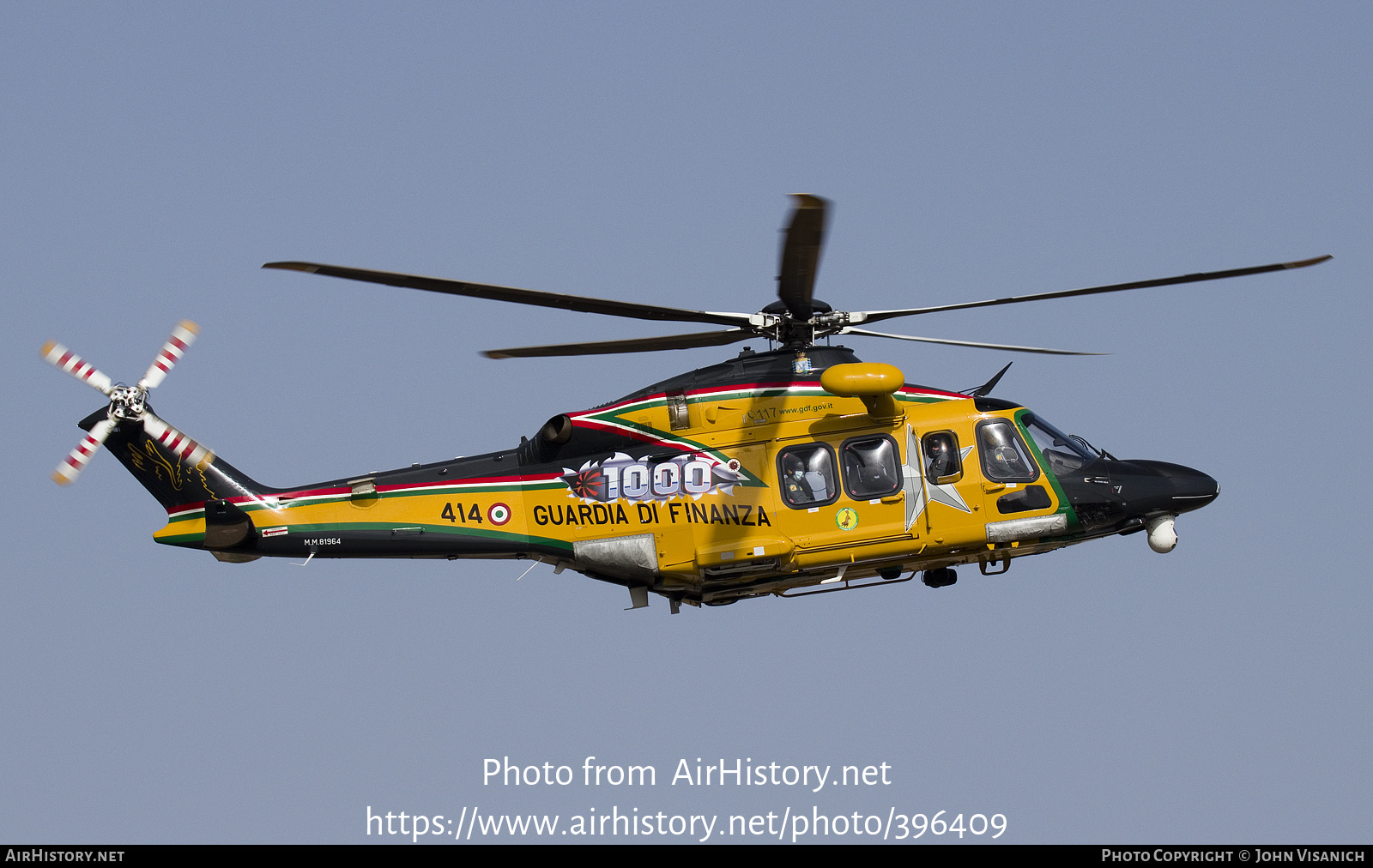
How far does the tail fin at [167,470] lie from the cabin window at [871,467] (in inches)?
339

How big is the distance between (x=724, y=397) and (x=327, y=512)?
598 cm

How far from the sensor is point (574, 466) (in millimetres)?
21922

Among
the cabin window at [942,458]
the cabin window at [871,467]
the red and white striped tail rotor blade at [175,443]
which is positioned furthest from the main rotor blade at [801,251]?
the red and white striped tail rotor blade at [175,443]

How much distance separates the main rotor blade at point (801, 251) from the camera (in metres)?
16.2

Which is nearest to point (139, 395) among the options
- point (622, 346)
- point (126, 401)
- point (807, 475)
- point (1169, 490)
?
point (126, 401)

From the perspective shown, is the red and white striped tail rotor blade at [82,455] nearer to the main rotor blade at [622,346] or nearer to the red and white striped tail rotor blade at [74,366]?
the red and white striped tail rotor blade at [74,366]

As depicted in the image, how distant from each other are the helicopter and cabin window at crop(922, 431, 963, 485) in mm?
24

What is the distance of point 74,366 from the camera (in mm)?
22297

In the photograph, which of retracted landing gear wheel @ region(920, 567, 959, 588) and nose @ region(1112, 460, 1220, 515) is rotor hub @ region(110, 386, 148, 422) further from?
nose @ region(1112, 460, 1220, 515)

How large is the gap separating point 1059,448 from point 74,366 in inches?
570

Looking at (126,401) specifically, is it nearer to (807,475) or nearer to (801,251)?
(807,475)

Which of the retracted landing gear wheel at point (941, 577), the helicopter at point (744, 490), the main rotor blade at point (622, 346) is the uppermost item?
the main rotor blade at point (622, 346)

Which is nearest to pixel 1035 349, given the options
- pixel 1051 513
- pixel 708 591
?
pixel 1051 513

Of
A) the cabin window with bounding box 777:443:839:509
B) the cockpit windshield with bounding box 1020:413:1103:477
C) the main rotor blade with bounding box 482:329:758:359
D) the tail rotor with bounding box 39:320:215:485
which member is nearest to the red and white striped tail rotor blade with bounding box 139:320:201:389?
the tail rotor with bounding box 39:320:215:485
